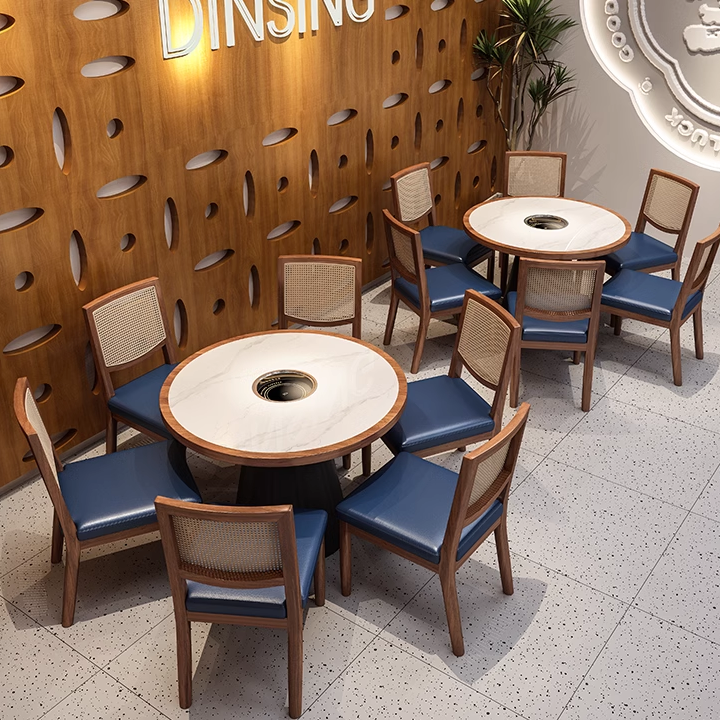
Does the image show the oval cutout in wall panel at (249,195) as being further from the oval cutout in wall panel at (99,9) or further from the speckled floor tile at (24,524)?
the speckled floor tile at (24,524)

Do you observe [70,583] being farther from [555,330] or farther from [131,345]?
[555,330]

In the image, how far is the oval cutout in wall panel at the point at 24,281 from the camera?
4.20 m

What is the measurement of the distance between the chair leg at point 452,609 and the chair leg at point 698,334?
2946 millimetres

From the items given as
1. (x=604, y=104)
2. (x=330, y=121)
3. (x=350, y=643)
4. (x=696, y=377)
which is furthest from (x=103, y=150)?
(x=604, y=104)

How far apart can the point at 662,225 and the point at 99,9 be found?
394cm

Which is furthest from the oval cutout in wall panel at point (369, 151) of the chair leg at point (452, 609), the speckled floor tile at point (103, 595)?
the chair leg at point (452, 609)

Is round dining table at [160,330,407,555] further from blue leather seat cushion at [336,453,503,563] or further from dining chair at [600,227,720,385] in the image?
dining chair at [600,227,720,385]

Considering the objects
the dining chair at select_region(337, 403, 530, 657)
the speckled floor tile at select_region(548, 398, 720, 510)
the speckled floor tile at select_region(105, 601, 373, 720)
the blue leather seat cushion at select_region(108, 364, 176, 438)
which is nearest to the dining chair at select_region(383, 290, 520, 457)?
the dining chair at select_region(337, 403, 530, 657)

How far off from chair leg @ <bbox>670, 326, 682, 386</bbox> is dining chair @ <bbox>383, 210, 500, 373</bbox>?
1.09 meters

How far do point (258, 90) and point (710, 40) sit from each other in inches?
145

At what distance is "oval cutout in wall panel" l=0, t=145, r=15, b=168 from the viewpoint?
392cm

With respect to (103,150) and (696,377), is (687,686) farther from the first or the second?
(103,150)

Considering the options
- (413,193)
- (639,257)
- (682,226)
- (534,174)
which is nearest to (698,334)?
(639,257)

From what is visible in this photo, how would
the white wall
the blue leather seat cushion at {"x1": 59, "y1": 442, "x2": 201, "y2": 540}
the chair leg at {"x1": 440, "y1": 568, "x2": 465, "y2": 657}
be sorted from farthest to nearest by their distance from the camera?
the white wall < the blue leather seat cushion at {"x1": 59, "y1": 442, "x2": 201, "y2": 540} < the chair leg at {"x1": 440, "y1": 568, "x2": 465, "y2": 657}
